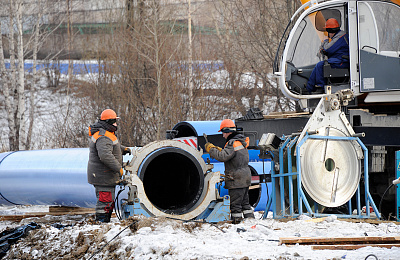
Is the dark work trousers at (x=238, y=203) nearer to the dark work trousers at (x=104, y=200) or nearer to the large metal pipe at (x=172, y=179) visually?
the large metal pipe at (x=172, y=179)

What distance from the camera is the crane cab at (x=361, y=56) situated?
10164 mm

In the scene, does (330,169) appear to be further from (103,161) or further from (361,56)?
(103,161)

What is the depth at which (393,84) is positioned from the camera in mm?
10125

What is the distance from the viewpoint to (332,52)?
1070 cm

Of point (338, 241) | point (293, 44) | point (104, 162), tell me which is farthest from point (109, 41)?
point (338, 241)

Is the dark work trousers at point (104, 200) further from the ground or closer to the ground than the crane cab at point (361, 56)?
closer to the ground

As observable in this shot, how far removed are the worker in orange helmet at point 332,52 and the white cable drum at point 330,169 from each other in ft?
5.48

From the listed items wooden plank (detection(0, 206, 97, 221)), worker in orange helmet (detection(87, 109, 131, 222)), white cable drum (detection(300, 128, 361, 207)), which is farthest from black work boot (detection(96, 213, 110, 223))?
white cable drum (detection(300, 128, 361, 207))

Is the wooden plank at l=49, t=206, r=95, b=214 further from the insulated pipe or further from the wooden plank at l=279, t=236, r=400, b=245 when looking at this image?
the wooden plank at l=279, t=236, r=400, b=245

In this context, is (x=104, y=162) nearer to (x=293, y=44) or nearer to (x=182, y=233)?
(x=182, y=233)

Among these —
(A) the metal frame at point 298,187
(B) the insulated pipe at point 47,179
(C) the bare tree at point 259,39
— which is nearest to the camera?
(A) the metal frame at point 298,187

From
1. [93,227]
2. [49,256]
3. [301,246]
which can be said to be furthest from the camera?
[93,227]

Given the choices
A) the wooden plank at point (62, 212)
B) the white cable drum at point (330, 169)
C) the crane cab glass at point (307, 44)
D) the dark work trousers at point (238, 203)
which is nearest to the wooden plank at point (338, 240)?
the white cable drum at point (330, 169)

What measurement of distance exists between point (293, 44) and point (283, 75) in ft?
2.49
